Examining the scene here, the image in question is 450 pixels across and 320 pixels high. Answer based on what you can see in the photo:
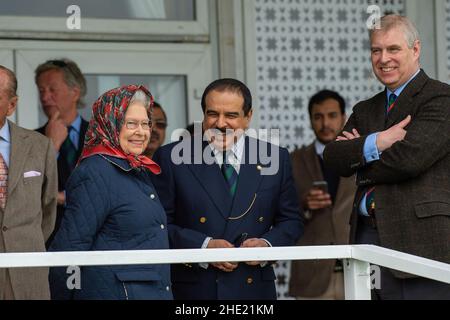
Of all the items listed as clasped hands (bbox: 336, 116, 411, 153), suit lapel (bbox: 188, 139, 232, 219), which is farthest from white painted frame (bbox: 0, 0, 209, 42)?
clasped hands (bbox: 336, 116, 411, 153)

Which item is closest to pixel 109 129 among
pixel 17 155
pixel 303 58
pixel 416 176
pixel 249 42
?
pixel 17 155

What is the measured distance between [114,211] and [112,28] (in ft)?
9.47

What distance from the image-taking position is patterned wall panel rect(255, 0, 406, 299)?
24.1 ft

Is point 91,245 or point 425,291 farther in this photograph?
point 425,291

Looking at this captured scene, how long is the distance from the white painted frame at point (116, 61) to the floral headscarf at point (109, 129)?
2449mm

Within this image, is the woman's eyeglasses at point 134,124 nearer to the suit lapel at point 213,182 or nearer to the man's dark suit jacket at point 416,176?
the suit lapel at point 213,182

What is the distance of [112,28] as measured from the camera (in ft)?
23.2

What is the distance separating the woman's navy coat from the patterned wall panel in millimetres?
3006

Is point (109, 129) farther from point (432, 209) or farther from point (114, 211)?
point (432, 209)

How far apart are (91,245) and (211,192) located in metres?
0.90

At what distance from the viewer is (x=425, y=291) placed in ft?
15.3
